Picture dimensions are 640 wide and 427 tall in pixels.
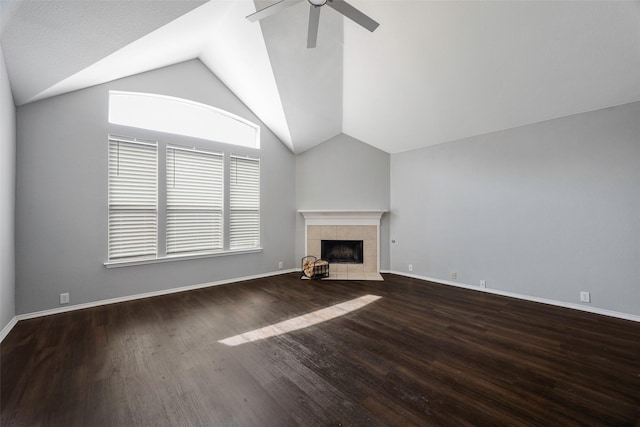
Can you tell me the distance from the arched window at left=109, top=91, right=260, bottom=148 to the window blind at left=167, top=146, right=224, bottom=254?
362 mm

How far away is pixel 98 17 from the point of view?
2123 mm

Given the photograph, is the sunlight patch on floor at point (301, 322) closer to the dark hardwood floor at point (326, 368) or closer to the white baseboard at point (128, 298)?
the dark hardwood floor at point (326, 368)

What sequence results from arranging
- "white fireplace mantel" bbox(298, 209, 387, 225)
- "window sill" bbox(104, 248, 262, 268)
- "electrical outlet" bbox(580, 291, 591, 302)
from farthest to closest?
"white fireplace mantel" bbox(298, 209, 387, 225) < "window sill" bbox(104, 248, 262, 268) < "electrical outlet" bbox(580, 291, 591, 302)

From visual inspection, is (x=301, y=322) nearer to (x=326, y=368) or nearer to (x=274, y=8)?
(x=326, y=368)

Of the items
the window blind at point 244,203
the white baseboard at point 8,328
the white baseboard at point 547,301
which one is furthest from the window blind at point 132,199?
the white baseboard at point 547,301

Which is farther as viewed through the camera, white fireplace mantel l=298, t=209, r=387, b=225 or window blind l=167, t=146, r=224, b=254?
white fireplace mantel l=298, t=209, r=387, b=225

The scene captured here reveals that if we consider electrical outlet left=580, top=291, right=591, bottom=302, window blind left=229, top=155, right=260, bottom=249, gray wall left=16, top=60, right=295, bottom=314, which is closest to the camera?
gray wall left=16, top=60, right=295, bottom=314

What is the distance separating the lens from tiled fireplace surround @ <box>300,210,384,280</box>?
5250 millimetres

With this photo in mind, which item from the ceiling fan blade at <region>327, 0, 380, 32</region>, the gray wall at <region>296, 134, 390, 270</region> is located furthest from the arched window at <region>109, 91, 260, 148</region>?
the ceiling fan blade at <region>327, 0, 380, 32</region>

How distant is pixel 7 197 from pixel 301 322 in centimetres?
333

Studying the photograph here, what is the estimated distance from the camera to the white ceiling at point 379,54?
7.30ft

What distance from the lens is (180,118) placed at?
13.4 feet

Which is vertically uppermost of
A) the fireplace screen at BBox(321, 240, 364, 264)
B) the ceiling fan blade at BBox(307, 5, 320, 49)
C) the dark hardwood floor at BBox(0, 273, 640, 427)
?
the ceiling fan blade at BBox(307, 5, 320, 49)

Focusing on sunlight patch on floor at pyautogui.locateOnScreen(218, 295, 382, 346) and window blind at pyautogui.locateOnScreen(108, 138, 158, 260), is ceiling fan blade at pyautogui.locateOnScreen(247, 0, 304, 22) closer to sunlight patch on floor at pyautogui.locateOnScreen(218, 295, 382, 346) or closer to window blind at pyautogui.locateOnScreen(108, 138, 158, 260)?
window blind at pyautogui.locateOnScreen(108, 138, 158, 260)
